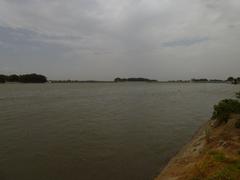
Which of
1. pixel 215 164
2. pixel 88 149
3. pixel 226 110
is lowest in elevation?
pixel 88 149

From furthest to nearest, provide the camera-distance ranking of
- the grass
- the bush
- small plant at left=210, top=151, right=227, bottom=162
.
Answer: the bush, small plant at left=210, top=151, right=227, bottom=162, the grass

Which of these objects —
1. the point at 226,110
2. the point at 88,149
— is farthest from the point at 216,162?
the point at 88,149

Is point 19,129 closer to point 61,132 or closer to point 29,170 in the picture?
point 61,132

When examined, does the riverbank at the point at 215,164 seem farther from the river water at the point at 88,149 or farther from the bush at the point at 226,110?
the bush at the point at 226,110

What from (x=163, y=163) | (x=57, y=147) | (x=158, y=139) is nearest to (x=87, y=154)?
(x=57, y=147)

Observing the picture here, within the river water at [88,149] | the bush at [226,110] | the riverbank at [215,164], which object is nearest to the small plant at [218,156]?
the riverbank at [215,164]

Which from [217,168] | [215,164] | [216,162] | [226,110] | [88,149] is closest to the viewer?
[217,168]

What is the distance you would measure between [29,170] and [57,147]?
3.88 metres

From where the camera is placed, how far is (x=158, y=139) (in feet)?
58.5

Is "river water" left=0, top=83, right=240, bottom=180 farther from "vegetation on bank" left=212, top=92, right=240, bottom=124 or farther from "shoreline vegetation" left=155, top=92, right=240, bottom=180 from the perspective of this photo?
"vegetation on bank" left=212, top=92, right=240, bottom=124

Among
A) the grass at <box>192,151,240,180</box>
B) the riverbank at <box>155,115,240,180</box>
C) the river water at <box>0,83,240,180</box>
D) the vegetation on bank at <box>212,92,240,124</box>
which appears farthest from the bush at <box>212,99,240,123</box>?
the grass at <box>192,151,240,180</box>

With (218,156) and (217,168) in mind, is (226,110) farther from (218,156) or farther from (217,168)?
(217,168)

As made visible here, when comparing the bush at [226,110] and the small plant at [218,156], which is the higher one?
the bush at [226,110]

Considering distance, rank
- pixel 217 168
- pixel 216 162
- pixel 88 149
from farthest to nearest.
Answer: pixel 88 149 < pixel 216 162 < pixel 217 168
